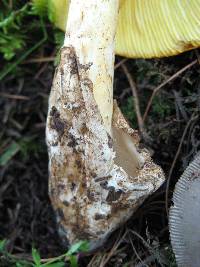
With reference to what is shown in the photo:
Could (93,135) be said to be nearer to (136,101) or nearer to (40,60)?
(136,101)

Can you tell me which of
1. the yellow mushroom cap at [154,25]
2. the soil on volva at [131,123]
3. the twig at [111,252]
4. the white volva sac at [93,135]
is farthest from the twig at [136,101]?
the twig at [111,252]

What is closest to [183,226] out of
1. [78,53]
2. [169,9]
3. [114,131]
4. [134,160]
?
[134,160]

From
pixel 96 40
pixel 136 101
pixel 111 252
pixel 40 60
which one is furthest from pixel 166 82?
pixel 111 252

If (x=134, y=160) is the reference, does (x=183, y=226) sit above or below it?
below

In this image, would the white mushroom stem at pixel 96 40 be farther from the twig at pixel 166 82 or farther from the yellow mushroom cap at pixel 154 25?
the twig at pixel 166 82

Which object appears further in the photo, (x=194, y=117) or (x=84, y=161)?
(x=194, y=117)

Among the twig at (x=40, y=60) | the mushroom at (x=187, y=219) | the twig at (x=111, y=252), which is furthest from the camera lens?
the twig at (x=40, y=60)

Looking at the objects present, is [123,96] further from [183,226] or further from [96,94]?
[183,226]
